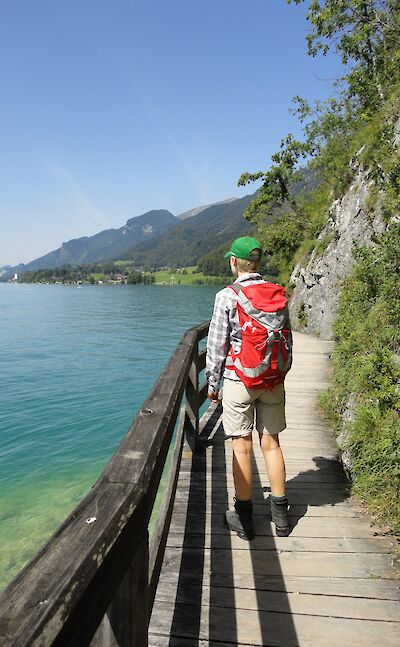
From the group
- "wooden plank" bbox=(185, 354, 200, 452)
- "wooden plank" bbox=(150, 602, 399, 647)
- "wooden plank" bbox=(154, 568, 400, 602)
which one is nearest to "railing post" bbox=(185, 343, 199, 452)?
"wooden plank" bbox=(185, 354, 200, 452)

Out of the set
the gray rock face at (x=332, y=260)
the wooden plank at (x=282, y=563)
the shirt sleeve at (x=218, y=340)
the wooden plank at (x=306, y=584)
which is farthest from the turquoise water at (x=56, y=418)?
the gray rock face at (x=332, y=260)

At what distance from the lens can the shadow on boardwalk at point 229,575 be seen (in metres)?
2.51

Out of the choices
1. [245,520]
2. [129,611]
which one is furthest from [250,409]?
[129,611]

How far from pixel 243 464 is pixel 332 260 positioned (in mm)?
15978

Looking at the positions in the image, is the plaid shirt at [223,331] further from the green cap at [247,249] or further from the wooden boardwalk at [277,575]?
the wooden boardwalk at [277,575]

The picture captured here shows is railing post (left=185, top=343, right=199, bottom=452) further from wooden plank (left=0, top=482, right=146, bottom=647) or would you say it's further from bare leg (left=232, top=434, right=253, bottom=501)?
wooden plank (left=0, top=482, right=146, bottom=647)

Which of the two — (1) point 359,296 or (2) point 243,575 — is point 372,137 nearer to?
(1) point 359,296

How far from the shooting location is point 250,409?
3359 mm

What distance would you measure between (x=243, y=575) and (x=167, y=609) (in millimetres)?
640

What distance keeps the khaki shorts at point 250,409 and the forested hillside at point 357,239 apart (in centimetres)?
116

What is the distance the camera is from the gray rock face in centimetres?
1448

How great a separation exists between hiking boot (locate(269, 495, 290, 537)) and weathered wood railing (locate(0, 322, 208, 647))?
207cm

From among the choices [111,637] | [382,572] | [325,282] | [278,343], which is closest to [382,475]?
[382,572]

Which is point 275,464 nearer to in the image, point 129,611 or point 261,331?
point 261,331
